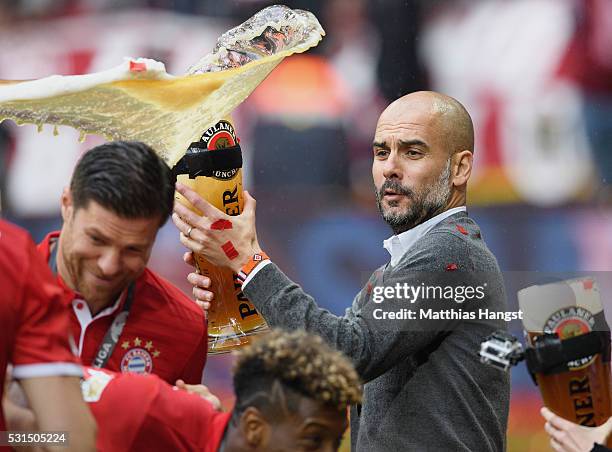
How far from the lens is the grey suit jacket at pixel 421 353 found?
2.92 m

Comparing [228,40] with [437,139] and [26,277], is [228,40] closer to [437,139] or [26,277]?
[437,139]

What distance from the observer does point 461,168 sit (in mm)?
3283

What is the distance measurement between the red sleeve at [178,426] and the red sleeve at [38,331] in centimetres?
23

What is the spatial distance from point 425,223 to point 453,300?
0.93 ft

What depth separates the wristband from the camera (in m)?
2.95

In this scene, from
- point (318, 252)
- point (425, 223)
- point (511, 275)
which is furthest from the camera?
point (318, 252)

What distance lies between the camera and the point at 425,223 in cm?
320

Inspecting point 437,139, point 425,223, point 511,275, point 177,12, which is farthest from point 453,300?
point 177,12

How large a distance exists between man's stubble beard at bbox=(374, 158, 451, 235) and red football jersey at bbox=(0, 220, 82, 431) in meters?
1.33

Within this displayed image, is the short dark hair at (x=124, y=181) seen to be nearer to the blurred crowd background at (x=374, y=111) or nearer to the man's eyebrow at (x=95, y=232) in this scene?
the man's eyebrow at (x=95, y=232)

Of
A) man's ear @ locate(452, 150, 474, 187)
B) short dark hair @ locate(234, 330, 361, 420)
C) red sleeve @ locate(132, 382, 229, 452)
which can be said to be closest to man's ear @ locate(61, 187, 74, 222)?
red sleeve @ locate(132, 382, 229, 452)

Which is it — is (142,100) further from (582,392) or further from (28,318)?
(582,392)

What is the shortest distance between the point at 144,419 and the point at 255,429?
0.90ft

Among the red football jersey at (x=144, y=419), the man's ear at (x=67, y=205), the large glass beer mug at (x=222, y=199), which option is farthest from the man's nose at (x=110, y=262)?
the large glass beer mug at (x=222, y=199)
